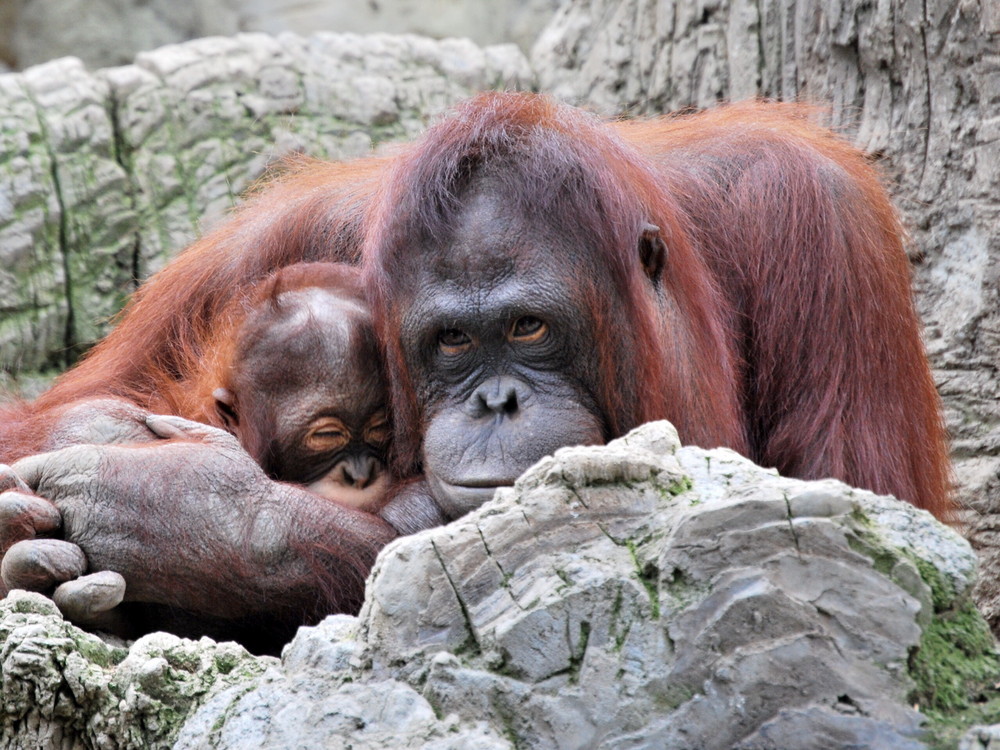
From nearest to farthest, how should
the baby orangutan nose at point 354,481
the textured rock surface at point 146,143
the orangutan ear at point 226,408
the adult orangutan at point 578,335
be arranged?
1. the adult orangutan at point 578,335
2. the baby orangutan nose at point 354,481
3. the orangutan ear at point 226,408
4. the textured rock surface at point 146,143

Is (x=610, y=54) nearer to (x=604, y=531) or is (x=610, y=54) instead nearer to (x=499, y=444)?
(x=499, y=444)

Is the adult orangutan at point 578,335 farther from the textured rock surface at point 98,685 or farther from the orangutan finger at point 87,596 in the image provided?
the textured rock surface at point 98,685

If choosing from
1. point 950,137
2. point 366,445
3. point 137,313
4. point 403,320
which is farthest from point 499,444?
point 950,137

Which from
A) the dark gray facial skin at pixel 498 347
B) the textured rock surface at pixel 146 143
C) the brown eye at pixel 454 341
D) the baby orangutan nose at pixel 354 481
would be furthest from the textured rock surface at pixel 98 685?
the textured rock surface at pixel 146 143

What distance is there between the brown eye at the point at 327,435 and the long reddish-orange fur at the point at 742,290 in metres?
0.19

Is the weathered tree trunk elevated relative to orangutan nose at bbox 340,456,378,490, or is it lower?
elevated

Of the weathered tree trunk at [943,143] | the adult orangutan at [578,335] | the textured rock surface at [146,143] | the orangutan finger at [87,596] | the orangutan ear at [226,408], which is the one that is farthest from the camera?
the textured rock surface at [146,143]

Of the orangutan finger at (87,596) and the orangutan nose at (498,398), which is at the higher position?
the orangutan nose at (498,398)

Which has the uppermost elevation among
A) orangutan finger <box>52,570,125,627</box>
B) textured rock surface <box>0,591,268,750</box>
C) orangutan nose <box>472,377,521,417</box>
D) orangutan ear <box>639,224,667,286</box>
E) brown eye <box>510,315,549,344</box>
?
orangutan ear <box>639,224,667,286</box>

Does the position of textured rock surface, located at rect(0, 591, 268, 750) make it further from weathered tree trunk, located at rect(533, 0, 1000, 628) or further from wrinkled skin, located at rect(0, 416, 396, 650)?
weathered tree trunk, located at rect(533, 0, 1000, 628)

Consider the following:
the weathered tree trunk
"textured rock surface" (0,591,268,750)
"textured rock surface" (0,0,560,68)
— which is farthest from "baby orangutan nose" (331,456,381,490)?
"textured rock surface" (0,0,560,68)

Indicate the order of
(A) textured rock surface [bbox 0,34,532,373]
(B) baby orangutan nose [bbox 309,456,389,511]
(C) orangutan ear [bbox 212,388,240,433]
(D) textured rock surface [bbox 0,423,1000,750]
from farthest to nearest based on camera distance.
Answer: (A) textured rock surface [bbox 0,34,532,373]
(C) orangutan ear [bbox 212,388,240,433]
(B) baby orangutan nose [bbox 309,456,389,511]
(D) textured rock surface [bbox 0,423,1000,750]

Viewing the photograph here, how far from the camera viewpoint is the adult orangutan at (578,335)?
252 cm

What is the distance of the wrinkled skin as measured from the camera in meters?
2.61
